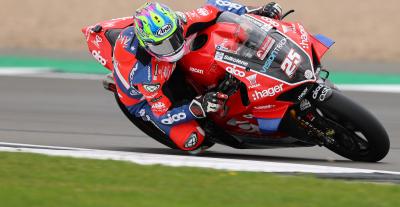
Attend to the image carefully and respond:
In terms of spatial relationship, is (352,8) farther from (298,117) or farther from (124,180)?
(124,180)

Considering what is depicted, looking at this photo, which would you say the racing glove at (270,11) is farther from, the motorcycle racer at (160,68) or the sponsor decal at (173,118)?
the sponsor decal at (173,118)

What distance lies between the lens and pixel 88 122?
1162 cm

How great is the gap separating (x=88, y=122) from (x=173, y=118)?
253cm

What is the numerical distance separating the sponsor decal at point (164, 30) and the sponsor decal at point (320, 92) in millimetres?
1279

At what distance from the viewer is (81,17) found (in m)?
18.5

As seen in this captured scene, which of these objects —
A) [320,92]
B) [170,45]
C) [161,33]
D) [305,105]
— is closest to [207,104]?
[170,45]

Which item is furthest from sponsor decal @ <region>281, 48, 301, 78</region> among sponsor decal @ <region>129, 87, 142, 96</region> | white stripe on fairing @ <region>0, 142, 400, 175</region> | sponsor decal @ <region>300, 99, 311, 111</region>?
sponsor decal @ <region>129, 87, 142, 96</region>

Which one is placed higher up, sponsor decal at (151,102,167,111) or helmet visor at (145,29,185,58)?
helmet visor at (145,29,185,58)

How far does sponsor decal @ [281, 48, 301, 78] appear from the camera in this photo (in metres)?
8.82

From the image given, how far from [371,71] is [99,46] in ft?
22.4

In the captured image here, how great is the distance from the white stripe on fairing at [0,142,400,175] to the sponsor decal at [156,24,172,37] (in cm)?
104

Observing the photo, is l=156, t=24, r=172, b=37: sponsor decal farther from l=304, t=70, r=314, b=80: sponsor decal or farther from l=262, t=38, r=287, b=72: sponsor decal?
l=304, t=70, r=314, b=80: sponsor decal

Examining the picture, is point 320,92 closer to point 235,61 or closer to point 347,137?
point 347,137

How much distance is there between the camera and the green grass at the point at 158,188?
6.65 meters
